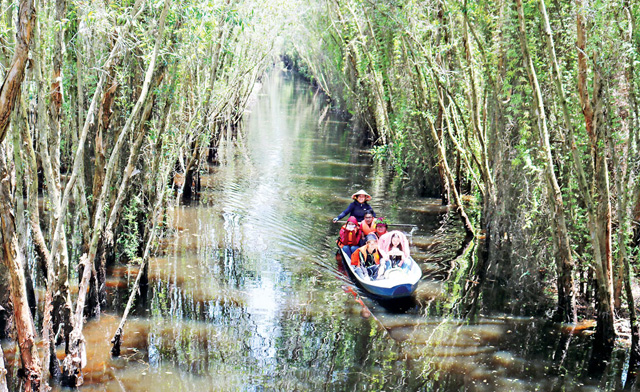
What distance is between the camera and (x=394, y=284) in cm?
987

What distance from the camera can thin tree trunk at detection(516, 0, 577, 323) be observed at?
8.03 metres

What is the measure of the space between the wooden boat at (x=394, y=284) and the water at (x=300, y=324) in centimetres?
22

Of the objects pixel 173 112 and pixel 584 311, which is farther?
pixel 173 112

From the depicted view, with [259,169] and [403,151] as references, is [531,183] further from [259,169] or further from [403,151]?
[259,169]

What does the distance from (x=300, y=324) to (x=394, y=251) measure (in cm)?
248

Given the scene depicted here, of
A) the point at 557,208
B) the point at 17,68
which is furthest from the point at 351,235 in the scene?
the point at 17,68

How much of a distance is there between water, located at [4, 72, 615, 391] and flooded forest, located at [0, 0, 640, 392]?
0.04 metres

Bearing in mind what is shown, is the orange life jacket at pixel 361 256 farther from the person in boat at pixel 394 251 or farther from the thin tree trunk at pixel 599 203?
the thin tree trunk at pixel 599 203

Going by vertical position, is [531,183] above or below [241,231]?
above

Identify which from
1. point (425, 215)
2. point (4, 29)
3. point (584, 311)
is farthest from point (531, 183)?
point (4, 29)

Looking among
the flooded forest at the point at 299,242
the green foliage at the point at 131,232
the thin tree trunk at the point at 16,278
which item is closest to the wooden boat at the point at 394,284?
the flooded forest at the point at 299,242

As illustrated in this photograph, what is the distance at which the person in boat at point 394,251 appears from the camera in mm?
10633

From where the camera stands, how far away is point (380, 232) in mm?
12258

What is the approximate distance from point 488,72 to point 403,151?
8.14 m
